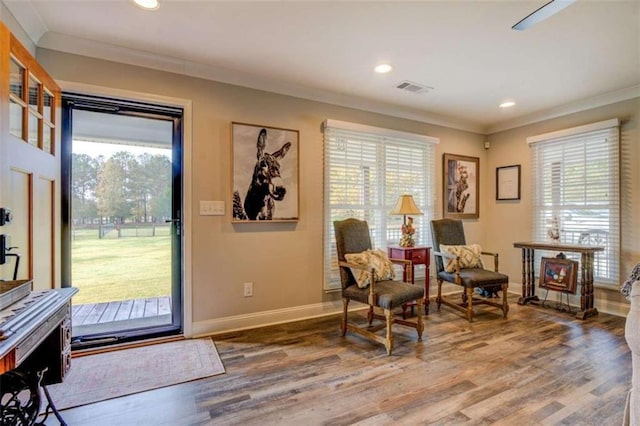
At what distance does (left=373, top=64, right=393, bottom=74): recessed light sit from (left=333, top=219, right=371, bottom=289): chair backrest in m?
1.41

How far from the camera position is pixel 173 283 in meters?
2.87

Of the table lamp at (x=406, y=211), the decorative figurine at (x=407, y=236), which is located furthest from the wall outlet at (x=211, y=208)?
the decorative figurine at (x=407, y=236)

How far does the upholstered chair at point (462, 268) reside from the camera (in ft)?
10.5

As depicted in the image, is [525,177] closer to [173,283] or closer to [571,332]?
[571,332]

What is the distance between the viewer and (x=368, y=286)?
2.77 meters

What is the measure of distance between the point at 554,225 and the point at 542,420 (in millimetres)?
2831

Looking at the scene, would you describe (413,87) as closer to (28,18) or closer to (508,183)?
(508,183)

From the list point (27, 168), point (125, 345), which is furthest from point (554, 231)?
point (27, 168)

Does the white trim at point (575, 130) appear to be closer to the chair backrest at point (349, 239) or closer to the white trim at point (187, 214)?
the chair backrest at point (349, 239)

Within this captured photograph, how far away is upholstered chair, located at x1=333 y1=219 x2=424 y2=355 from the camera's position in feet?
8.36

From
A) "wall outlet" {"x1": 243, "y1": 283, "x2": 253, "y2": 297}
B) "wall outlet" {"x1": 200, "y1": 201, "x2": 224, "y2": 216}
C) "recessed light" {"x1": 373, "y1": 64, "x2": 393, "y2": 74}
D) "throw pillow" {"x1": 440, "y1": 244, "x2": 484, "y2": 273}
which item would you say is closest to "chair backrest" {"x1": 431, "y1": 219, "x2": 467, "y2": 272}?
"throw pillow" {"x1": 440, "y1": 244, "x2": 484, "y2": 273}

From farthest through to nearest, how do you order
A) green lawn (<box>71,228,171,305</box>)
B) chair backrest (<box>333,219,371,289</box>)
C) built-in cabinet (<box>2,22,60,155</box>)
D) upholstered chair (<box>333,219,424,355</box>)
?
chair backrest (<box>333,219,371,289</box>) → green lawn (<box>71,228,171,305</box>) → upholstered chair (<box>333,219,424,355</box>) → built-in cabinet (<box>2,22,60,155</box>)

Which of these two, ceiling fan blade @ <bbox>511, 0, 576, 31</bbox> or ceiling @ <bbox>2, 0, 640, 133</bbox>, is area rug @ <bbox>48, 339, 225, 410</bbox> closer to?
ceiling @ <bbox>2, 0, 640, 133</bbox>

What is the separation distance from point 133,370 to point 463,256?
3229mm
